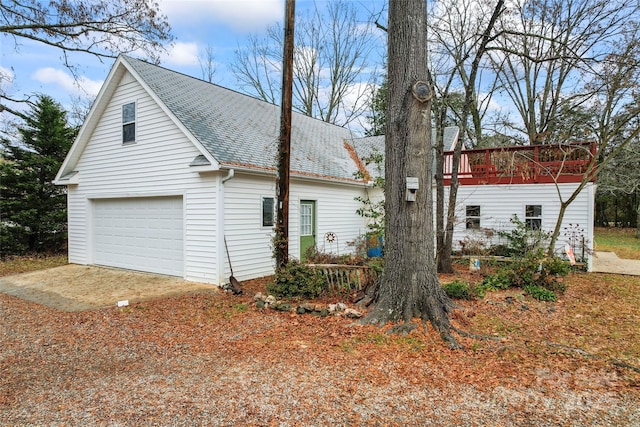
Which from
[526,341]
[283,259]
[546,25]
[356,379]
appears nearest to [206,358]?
[356,379]

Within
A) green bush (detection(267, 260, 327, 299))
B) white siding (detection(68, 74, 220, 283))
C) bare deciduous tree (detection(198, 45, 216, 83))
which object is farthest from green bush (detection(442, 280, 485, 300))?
bare deciduous tree (detection(198, 45, 216, 83))

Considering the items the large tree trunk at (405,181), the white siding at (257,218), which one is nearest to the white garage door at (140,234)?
the white siding at (257,218)

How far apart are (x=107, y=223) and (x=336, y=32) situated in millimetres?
19776

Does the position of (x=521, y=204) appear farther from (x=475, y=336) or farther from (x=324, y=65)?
(x=324, y=65)

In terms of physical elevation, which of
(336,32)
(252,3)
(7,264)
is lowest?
(7,264)

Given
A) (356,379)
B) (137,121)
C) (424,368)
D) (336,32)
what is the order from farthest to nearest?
(336,32) → (137,121) → (424,368) → (356,379)

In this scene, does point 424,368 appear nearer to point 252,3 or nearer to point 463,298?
point 463,298

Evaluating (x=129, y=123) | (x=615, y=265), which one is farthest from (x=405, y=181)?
(x=615, y=265)

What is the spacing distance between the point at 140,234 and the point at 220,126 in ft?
12.4

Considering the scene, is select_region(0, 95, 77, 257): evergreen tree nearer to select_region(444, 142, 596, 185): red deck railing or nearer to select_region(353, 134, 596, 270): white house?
select_region(353, 134, 596, 270): white house

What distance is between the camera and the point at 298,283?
713 centimetres

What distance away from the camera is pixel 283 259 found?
7.61 m

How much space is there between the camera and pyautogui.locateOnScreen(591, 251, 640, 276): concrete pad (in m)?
10.7

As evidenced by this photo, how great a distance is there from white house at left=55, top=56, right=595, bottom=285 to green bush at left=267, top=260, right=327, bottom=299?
1.99m
